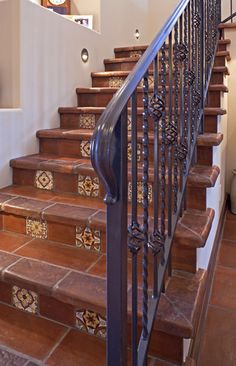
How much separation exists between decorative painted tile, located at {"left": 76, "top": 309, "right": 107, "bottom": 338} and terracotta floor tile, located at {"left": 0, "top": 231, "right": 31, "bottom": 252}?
511 millimetres

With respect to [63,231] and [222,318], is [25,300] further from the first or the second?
[222,318]

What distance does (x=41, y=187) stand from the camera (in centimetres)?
213

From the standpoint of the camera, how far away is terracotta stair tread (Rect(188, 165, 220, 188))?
5.08 ft

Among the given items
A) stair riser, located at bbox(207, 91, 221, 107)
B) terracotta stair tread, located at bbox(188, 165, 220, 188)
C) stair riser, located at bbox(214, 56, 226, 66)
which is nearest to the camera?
terracotta stair tread, located at bbox(188, 165, 220, 188)

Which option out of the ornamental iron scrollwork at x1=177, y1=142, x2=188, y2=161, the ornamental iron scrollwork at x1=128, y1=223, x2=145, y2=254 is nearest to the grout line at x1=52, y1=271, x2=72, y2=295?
the ornamental iron scrollwork at x1=128, y1=223, x2=145, y2=254

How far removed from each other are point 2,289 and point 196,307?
0.88 m

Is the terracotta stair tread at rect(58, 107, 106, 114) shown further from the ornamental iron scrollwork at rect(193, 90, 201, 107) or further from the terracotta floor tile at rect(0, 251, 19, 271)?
the terracotta floor tile at rect(0, 251, 19, 271)

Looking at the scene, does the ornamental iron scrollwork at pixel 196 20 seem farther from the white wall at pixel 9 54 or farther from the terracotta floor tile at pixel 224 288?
the terracotta floor tile at pixel 224 288

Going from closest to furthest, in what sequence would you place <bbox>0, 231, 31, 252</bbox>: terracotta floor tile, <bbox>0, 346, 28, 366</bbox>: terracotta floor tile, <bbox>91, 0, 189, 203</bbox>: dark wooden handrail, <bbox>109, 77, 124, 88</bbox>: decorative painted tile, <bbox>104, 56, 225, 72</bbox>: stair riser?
1. <bbox>91, 0, 189, 203</bbox>: dark wooden handrail
2. <bbox>0, 346, 28, 366</bbox>: terracotta floor tile
3. <bbox>0, 231, 31, 252</bbox>: terracotta floor tile
4. <bbox>109, 77, 124, 88</bbox>: decorative painted tile
5. <bbox>104, 56, 225, 72</bbox>: stair riser

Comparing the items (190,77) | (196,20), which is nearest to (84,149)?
(190,77)

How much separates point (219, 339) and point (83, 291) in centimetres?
76

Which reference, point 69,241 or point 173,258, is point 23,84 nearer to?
point 69,241

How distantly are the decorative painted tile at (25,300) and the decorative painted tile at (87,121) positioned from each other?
1451 mm

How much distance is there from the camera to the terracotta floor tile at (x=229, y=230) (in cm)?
281
